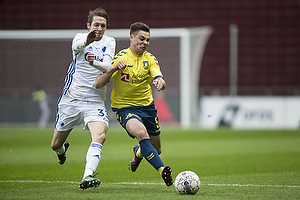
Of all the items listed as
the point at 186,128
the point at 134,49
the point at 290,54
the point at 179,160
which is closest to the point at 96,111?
the point at 134,49

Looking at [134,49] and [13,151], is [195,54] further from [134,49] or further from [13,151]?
[134,49]

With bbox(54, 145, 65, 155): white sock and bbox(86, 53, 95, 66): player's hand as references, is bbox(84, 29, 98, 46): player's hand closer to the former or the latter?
bbox(86, 53, 95, 66): player's hand

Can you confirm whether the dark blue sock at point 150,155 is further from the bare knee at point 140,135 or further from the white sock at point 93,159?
the white sock at point 93,159

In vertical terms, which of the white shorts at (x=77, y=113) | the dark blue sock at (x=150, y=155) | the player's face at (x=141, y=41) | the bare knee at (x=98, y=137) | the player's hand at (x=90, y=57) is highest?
the player's face at (x=141, y=41)

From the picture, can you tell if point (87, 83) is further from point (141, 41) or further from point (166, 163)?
point (166, 163)

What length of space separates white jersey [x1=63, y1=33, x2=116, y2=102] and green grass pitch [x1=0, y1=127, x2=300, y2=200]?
47.7 inches

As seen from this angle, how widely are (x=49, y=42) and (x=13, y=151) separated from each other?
915 centimetres

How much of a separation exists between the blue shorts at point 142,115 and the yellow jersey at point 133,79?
0.07 metres

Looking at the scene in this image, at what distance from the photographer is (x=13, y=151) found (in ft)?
40.2

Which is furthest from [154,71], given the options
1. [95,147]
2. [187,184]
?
[187,184]

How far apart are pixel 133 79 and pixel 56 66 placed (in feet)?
47.4

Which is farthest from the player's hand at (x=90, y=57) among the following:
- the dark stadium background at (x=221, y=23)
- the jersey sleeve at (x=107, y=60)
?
the dark stadium background at (x=221, y=23)

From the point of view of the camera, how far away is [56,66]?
2075cm

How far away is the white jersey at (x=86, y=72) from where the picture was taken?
22.3 ft
